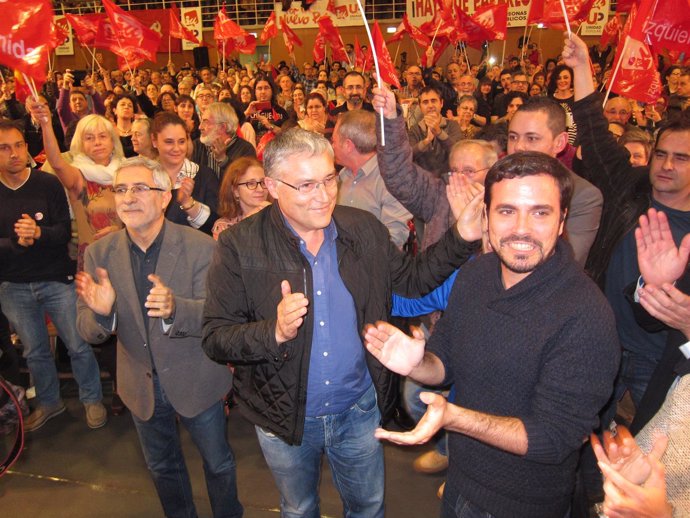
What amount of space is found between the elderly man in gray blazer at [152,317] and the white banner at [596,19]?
1486cm

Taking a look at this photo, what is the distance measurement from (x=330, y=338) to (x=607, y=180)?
82.9 inches

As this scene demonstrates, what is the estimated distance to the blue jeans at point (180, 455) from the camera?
2.57m

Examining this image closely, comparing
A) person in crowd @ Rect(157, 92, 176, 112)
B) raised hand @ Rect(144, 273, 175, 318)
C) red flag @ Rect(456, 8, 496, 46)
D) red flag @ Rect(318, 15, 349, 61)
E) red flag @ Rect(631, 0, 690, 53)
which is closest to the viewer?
raised hand @ Rect(144, 273, 175, 318)

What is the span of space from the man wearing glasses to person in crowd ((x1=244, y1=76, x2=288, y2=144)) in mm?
5446

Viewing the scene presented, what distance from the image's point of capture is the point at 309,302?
2.04 m

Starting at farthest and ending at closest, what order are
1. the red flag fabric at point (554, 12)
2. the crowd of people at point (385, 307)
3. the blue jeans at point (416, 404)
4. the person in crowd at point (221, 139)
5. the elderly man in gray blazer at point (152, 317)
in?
the red flag fabric at point (554, 12)
the person in crowd at point (221, 139)
the blue jeans at point (416, 404)
the elderly man in gray blazer at point (152, 317)
the crowd of people at point (385, 307)

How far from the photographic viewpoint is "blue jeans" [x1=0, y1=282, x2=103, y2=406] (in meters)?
3.73

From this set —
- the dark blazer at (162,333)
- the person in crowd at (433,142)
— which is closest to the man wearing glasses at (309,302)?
the dark blazer at (162,333)

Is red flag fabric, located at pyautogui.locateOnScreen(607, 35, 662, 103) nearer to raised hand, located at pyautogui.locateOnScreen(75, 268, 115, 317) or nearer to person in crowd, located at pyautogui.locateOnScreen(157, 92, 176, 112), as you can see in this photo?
raised hand, located at pyautogui.locateOnScreen(75, 268, 115, 317)

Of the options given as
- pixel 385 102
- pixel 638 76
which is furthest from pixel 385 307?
pixel 638 76

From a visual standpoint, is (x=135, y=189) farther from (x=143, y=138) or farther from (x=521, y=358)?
(x=143, y=138)

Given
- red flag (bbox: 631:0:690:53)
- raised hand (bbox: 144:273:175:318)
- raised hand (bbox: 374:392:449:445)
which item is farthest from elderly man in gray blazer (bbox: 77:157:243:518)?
red flag (bbox: 631:0:690:53)

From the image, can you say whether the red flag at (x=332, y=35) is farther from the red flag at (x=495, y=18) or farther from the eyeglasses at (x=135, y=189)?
the eyeglasses at (x=135, y=189)

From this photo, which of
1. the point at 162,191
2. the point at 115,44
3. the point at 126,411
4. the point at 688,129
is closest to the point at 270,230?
the point at 162,191
